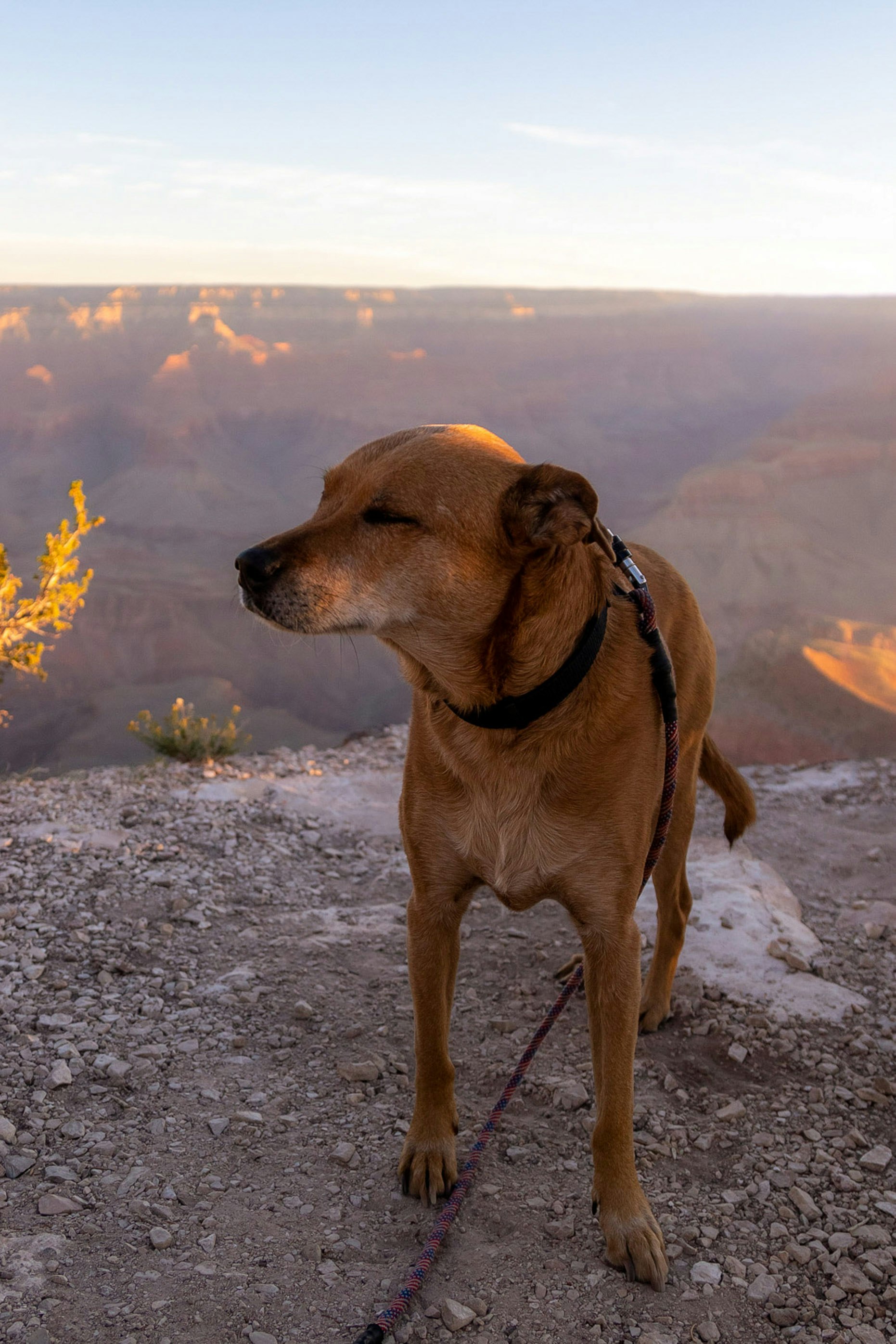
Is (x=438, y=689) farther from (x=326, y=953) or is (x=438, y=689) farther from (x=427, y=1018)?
(x=326, y=953)

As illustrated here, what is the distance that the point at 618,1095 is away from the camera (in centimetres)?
273

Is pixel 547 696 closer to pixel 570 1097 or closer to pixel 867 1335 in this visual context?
pixel 570 1097

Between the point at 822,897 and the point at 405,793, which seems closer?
the point at 405,793

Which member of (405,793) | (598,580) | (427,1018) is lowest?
(427,1018)

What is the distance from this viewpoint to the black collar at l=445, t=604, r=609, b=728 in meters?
2.57

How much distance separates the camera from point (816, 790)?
748 cm

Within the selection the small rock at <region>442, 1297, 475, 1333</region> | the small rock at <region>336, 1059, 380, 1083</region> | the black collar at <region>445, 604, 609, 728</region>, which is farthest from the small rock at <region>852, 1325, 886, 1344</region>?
the black collar at <region>445, 604, 609, 728</region>

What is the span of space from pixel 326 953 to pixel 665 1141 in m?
1.79

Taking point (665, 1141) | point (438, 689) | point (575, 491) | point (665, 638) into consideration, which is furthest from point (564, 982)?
point (575, 491)

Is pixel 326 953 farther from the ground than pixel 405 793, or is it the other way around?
pixel 405 793

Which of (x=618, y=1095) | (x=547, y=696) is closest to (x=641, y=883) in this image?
(x=618, y=1095)

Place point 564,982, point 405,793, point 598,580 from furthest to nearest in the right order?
point 564,982
point 405,793
point 598,580

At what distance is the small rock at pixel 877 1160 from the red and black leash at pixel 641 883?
1139 millimetres

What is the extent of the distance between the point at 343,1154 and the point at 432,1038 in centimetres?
53
